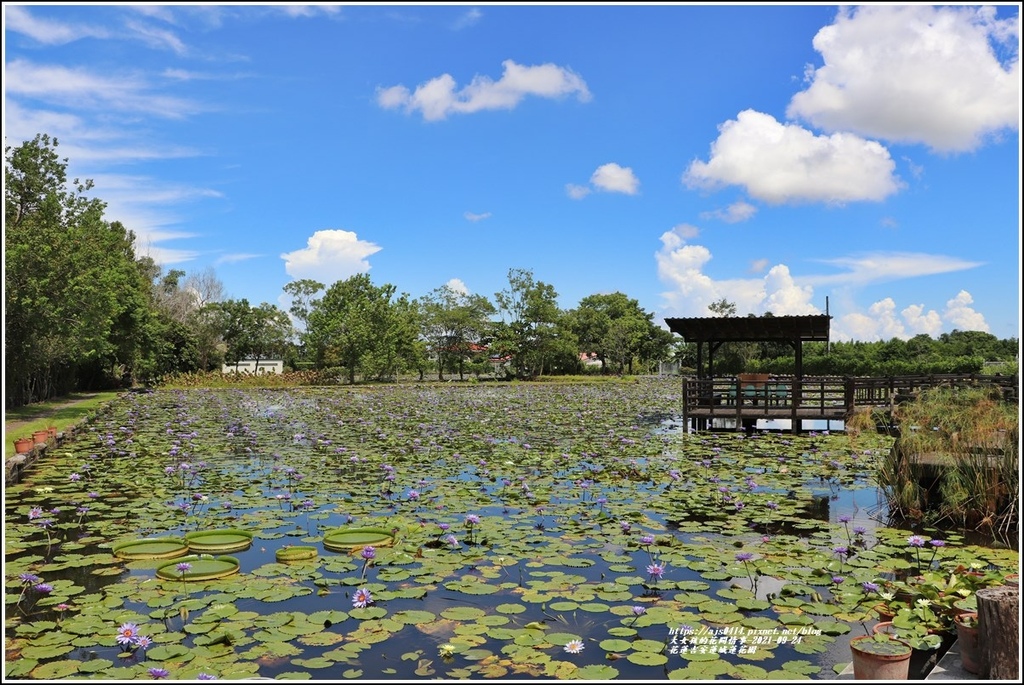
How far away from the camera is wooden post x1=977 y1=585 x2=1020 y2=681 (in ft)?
11.3

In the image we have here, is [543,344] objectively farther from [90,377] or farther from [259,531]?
[259,531]

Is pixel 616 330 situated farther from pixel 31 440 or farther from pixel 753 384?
pixel 31 440

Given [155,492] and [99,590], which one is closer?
[99,590]

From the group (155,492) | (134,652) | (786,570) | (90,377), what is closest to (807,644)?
(786,570)

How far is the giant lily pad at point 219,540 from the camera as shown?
6102 millimetres

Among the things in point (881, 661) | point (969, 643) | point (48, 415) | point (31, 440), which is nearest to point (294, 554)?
point (881, 661)

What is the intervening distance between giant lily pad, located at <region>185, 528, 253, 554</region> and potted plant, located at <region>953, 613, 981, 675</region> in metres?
5.16

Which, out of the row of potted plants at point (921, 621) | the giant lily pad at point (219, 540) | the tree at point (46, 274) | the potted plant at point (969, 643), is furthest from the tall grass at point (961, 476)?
the tree at point (46, 274)

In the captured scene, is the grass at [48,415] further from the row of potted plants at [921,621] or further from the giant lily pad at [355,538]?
the row of potted plants at [921,621]

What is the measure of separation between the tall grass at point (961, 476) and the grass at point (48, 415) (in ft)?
36.2

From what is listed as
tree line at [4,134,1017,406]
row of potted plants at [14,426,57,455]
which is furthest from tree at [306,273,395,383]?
row of potted plants at [14,426,57,455]

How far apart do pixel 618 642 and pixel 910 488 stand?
4.76 m

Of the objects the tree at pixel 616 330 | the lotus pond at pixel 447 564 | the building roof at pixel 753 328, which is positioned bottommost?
the lotus pond at pixel 447 564

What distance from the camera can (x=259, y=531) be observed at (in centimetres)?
673
